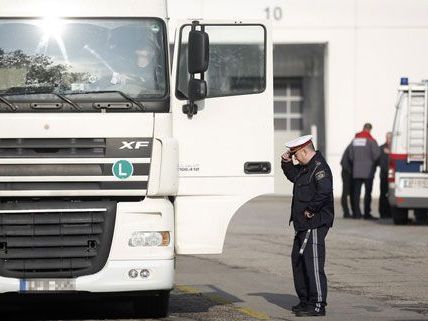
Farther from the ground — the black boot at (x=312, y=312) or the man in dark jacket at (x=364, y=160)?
the man in dark jacket at (x=364, y=160)

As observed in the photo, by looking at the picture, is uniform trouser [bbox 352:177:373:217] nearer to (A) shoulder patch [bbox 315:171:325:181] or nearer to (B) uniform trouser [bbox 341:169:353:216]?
(B) uniform trouser [bbox 341:169:353:216]

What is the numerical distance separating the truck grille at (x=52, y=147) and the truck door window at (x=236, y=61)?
1.27m

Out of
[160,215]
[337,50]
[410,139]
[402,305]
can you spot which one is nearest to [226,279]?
[402,305]

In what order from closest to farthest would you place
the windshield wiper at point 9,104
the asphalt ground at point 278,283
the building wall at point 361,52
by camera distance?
1. the windshield wiper at point 9,104
2. the asphalt ground at point 278,283
3. the building wall at point 361,52

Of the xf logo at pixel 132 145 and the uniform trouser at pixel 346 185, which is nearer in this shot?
the xf logo at pixel 132 145

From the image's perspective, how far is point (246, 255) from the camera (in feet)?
64.8

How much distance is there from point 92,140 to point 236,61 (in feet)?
5.51

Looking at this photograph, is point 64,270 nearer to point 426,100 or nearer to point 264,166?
point 264,166

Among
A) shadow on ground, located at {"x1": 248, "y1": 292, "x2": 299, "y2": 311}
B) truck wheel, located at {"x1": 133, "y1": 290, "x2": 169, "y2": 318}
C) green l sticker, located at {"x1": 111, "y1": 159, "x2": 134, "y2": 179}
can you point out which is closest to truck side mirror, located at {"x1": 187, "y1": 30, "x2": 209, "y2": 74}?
green l sticker, located at {"x1": 111, "y1": 159, "x2": 134, "y2": 179}

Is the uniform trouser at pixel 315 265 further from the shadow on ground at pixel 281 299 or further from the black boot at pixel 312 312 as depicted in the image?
the shadow on ground at pixel 281 299

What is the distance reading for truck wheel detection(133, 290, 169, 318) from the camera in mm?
12382

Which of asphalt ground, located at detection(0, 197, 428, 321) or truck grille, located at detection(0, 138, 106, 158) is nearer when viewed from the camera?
truck grille, located at detection(0, 138, 106, 158)

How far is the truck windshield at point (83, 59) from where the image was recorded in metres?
11.7

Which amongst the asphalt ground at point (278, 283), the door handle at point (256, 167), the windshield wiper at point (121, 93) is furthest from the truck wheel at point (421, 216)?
the windshield wiper at point (121, 93)
